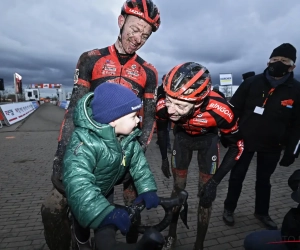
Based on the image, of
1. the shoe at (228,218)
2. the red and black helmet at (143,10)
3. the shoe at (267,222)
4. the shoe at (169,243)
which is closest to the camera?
the red and black helmet at (143,10)

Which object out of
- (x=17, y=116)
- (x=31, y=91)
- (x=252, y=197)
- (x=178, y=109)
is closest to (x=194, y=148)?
(x=178, y=109)

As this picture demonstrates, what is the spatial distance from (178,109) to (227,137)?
79 centimetres

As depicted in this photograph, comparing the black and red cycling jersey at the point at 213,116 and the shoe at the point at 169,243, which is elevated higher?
the black and red cycling jersey at the point at 213,116

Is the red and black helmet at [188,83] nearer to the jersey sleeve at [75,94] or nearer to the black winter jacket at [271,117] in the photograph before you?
the jersey sleeve at [75,94]

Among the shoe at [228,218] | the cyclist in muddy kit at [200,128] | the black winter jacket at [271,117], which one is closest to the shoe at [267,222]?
the shoe at [228,218]

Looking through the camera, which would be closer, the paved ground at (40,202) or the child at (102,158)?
the child at (102,158)

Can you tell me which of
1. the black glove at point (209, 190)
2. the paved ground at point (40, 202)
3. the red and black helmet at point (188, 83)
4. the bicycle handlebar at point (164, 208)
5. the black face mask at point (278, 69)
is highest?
the black face mask at point (278, 69)

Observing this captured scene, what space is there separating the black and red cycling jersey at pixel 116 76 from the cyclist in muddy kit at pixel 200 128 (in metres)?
0.22

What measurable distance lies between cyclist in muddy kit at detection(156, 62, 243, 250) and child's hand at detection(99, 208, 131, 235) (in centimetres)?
125

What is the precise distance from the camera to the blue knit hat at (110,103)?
169 cm

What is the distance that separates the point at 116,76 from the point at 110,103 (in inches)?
28.0

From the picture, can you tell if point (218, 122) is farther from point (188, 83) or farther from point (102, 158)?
point (102, 158)

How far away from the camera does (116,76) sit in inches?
91.0

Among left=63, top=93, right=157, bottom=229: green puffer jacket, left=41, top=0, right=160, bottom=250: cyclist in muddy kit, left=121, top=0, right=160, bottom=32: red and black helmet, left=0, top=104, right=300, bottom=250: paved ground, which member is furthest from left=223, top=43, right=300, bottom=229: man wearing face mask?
left=63, top=93, right=157, bottom=229: green puffer jacket
